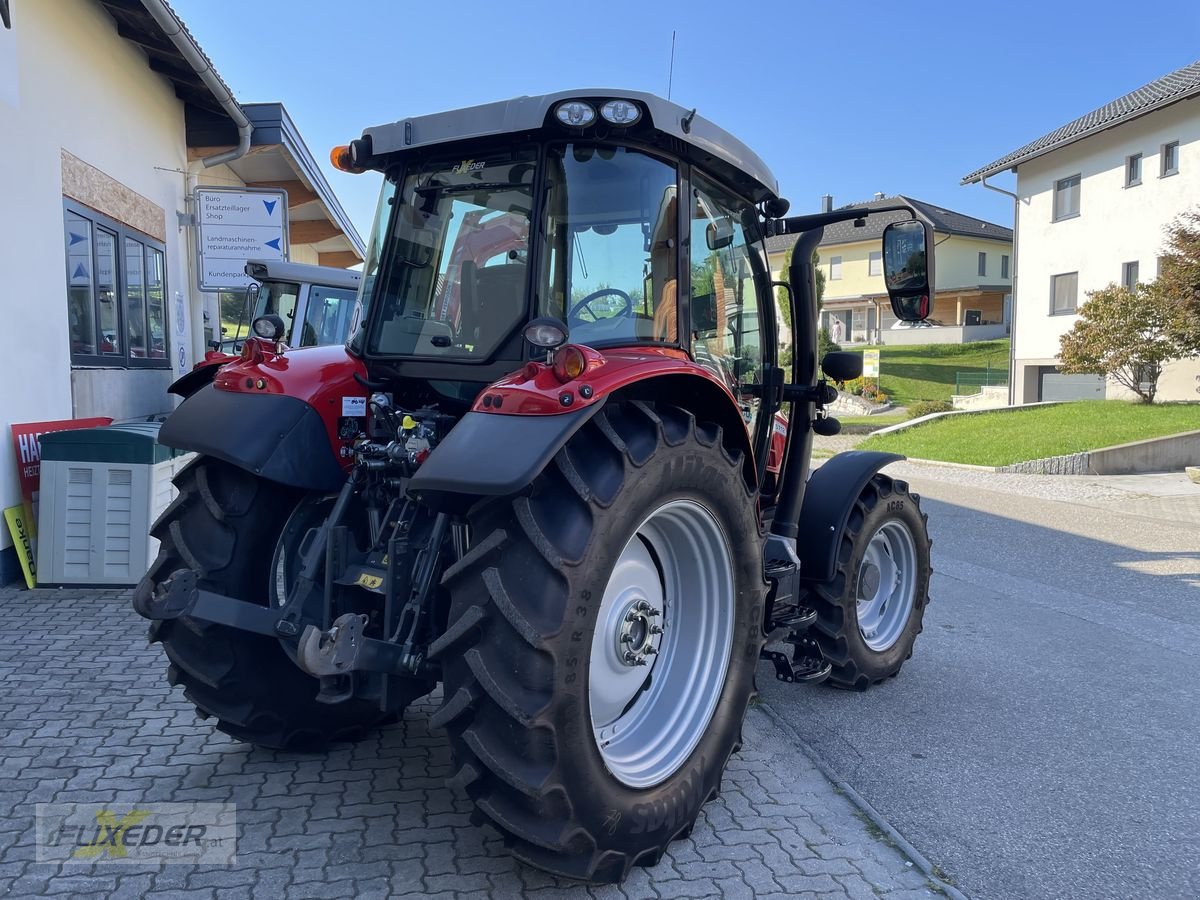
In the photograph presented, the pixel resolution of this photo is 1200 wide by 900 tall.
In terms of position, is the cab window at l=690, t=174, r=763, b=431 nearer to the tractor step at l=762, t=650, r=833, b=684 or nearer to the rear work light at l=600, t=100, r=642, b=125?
the rear work light at l=600, t=100, r=642, b=125

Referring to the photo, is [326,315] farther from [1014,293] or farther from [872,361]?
[1014,293]

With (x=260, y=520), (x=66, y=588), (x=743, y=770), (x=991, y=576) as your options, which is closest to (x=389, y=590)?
(x=260, y=520)

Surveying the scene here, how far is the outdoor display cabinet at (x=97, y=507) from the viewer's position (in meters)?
6.10

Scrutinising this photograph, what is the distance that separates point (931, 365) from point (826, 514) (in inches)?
1391

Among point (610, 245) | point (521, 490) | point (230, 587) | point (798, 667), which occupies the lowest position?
point (798, 667)

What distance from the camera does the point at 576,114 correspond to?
9.21 ft

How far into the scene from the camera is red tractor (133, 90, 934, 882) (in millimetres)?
2426

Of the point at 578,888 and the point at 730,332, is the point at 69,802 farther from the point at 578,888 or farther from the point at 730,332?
the point at 730,332

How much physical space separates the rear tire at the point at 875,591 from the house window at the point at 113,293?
20.8 feet

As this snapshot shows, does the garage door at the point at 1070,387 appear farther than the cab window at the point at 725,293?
Yes

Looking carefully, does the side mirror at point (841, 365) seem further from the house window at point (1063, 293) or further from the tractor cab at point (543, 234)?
the house window at point (1063, 293)

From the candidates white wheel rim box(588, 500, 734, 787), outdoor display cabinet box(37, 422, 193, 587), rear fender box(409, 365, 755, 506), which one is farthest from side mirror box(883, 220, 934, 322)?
outdoor display cabinet box(37, 422, 193, 587)

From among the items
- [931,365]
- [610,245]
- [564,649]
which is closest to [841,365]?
[610,245]

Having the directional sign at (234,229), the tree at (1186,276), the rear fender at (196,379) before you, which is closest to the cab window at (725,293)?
the rear fender at (196,379)
